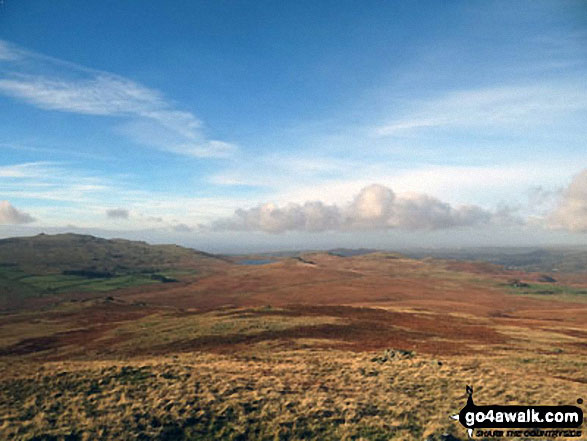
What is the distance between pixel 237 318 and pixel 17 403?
35910 mm

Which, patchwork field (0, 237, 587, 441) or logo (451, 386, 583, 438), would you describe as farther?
patchwork field (0, 237, 587, 441)

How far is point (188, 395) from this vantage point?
60.4ft

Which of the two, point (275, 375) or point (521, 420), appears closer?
point (521, 420)

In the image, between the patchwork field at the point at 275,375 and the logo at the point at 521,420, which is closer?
the logo at the point at 521,420

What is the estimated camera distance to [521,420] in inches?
614

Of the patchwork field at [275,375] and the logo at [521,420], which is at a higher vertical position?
the logo at [521,420]

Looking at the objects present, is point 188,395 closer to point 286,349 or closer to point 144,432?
point 144,432

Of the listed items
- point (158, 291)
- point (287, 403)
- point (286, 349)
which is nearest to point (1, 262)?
point (158, 291)

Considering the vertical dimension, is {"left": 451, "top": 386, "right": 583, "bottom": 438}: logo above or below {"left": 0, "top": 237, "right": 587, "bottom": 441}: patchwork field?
above

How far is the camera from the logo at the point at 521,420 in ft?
47.5

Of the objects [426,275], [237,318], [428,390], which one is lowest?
[426,275]

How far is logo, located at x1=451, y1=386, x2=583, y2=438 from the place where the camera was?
47.5ft

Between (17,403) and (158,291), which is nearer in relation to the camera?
(17,403)

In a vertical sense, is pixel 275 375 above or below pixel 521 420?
below
